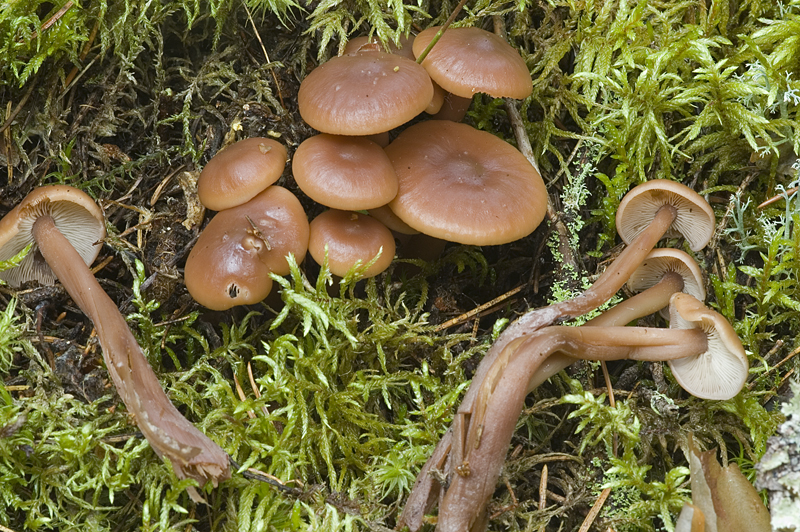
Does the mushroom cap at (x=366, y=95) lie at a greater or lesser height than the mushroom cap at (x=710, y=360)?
greater

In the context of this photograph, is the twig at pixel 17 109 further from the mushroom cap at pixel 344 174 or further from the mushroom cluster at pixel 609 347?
the mushroom cluster at pixel 609 347

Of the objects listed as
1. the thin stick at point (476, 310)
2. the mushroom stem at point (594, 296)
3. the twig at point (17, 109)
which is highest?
the twig at point (17, 109)

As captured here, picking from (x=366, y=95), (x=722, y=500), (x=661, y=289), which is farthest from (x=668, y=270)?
(x=366, y=95)

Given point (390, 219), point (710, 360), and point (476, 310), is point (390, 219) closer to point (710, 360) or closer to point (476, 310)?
point (476, 310)

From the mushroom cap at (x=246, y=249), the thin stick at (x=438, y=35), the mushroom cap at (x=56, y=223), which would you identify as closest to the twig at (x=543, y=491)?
the mushroom cap at (x=246, y=249)

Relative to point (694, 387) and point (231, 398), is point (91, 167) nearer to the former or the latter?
point (231, 398)

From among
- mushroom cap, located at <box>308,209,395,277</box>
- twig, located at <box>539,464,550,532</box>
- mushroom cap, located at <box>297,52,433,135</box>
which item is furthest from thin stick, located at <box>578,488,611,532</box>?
mushroom cap, located at <box>297,52,433,135</box>
